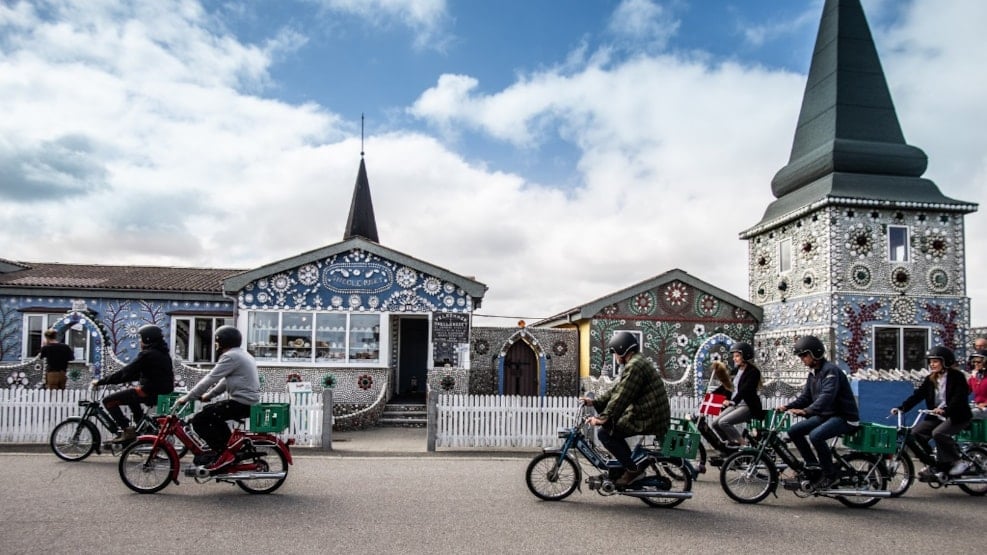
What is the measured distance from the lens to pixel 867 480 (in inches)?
336

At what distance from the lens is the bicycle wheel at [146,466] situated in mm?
8352

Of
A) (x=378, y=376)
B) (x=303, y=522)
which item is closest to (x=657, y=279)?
(x=378, y=376)

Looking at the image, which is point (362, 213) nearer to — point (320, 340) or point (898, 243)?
point (320, 340)

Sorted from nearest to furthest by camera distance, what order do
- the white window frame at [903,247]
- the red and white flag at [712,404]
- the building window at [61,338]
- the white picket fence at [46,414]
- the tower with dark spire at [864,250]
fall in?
the red and white flag at [712,404], the white picket fence at [46,414], the building window at [61,338], the tower with dark spire at [864,250], the white window frame at [903,247]

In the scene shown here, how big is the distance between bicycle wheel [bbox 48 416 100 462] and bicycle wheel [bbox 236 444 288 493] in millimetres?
3481

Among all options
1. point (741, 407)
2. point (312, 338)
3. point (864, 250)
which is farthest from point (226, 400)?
point (864, 250)

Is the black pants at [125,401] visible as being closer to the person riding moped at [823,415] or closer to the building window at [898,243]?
the person riding moped at [823,415]

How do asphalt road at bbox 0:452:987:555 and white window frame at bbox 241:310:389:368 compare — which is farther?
white window frame at bbox 241:310:389:368

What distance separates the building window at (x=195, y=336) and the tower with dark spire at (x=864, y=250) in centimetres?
1596

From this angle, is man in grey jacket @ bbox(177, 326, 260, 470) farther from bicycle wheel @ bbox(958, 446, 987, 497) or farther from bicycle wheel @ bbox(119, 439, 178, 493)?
bicycle wheel @ bbox(958, 446, 987, 497)

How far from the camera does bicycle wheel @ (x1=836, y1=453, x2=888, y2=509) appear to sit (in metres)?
8.55

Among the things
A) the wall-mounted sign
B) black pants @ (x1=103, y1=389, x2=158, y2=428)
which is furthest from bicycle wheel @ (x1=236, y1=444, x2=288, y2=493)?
the wall-mounted sign

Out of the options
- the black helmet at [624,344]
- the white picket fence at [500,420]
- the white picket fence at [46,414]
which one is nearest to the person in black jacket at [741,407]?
the black helmet at [624,344]

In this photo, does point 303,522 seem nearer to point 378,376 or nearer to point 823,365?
point 823,365
